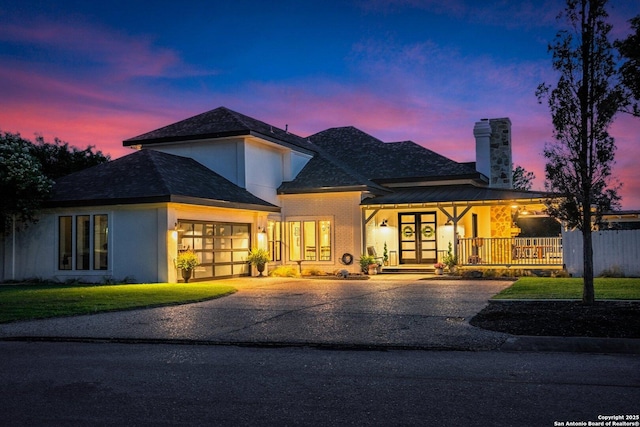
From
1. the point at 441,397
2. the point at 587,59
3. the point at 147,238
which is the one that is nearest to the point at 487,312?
the point at 587,59

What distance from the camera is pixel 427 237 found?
2741 centimetres

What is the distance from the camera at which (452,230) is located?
88.4 feet

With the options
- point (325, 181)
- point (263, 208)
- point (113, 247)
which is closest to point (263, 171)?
point (263, 208)

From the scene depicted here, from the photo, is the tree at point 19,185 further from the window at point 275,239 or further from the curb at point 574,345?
the curb at point 574,345

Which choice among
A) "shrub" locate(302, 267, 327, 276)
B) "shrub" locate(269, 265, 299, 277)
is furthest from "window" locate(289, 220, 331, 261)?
"shrub" locate(269, 265, 299, 277)

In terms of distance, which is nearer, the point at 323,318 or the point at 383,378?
the point at 383,378

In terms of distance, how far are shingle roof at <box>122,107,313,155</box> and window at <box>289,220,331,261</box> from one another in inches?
151

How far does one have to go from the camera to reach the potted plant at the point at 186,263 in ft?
67.5

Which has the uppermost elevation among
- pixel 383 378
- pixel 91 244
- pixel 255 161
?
pixel 255 161

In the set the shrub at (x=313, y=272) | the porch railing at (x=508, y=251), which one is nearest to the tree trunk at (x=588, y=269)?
the porch railing at (x=508, y=251)

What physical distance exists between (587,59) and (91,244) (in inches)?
649

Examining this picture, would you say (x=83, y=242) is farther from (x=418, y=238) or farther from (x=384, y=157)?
(x=384, y=157)

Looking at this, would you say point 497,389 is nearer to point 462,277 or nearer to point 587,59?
point 587,59

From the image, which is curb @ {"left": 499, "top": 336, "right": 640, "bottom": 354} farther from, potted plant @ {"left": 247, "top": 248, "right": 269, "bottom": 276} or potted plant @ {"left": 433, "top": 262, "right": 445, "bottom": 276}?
potted plant @ {"left": 247, "top": 248, "right": 269, "bottom": 276}
